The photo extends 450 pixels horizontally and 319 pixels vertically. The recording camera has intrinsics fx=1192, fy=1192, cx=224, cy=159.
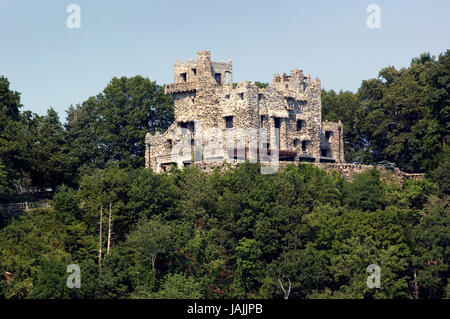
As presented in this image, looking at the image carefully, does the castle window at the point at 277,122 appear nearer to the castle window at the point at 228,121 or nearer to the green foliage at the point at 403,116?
the castle window at the point at 228,121

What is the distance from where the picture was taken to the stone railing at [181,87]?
9938 cm

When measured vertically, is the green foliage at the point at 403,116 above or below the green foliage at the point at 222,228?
above

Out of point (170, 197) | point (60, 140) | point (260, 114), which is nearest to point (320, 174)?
point (260, 114)

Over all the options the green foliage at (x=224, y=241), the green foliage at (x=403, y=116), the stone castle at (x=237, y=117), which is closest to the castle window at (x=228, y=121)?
the stone castle at (x=237, y=117)

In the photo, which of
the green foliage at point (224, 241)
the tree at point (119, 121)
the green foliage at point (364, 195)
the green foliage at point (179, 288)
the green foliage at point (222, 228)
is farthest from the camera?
the tree at point (119, 121)

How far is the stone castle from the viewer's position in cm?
9619

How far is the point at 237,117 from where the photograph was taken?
96188 mm

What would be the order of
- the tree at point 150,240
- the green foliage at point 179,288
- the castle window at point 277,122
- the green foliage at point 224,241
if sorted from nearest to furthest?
the green foliage at point 179,288 → the green foliage at point 224,241 → the tree at point 150,240 → the castle window at point 277,122

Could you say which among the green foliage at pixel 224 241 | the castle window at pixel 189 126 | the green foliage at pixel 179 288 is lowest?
the green foliage at pixel 179 288

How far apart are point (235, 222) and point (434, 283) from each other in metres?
14.7

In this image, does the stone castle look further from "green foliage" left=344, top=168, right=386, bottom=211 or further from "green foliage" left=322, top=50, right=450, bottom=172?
"green foliage" left=344, top=168, right=386, bottom=211

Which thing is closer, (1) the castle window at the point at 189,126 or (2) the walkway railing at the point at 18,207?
(2) the walkway railing at the point at 18,207

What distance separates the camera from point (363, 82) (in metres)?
111

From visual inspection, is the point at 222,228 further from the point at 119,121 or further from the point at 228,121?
the point at 119,121
